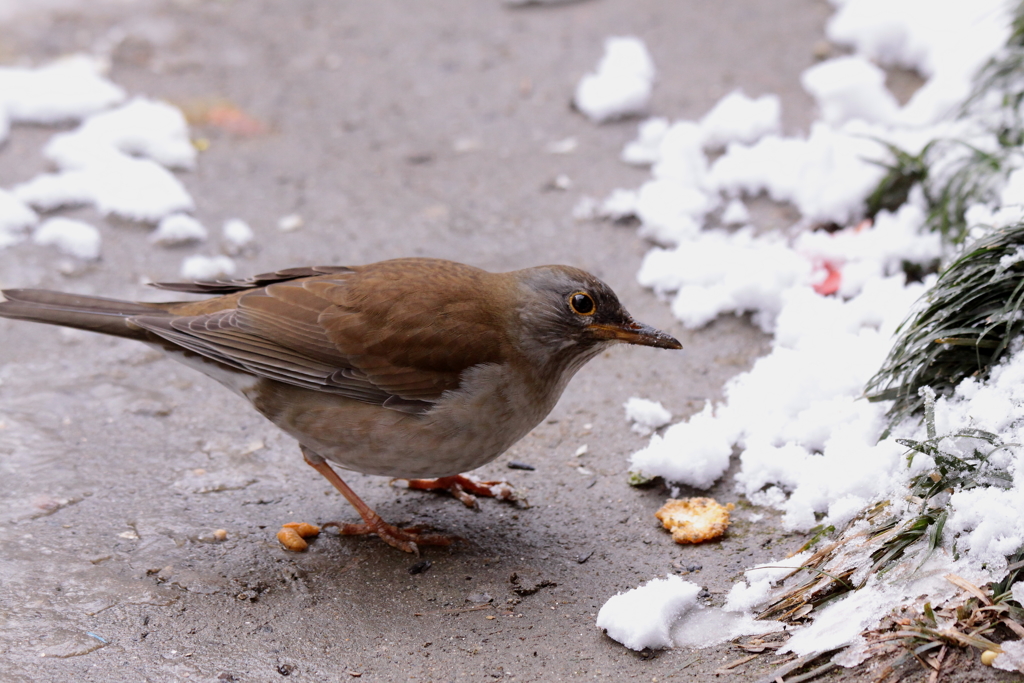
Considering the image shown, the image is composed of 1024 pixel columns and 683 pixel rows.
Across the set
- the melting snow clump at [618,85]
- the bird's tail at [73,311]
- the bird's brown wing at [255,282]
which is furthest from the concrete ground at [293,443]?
the bird's brown wing at [255,282]

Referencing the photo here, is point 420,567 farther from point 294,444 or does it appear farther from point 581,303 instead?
point 581,303

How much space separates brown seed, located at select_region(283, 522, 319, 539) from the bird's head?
1.32 metres

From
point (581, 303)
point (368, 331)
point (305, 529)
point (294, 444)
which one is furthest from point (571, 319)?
point (294, 444)

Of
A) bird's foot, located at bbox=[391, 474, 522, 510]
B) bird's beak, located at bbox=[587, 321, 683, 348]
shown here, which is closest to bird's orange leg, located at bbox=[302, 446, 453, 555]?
bird's foot, located at bbox=[391, 474, 522, 510]

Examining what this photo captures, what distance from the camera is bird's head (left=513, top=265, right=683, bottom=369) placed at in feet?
14.4

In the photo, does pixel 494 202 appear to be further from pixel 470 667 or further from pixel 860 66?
pixel 470 667

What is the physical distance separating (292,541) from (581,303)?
1.70 metres

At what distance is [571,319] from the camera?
4383mm

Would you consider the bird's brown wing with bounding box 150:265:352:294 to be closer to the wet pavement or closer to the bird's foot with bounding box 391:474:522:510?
the wet pavement

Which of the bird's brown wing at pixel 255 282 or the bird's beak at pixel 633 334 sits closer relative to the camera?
the bird's beak at pixel 633 334

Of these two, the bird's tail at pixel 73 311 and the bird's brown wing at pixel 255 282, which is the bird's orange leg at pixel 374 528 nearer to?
the bird's brown wing at pixel 255 282

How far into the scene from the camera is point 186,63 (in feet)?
29.2

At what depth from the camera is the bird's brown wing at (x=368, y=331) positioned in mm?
4238

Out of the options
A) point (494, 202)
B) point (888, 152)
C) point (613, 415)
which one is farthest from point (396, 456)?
point (888, 152)
